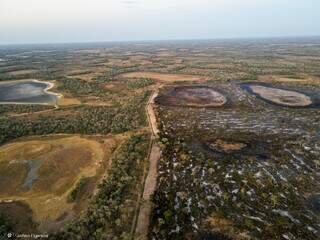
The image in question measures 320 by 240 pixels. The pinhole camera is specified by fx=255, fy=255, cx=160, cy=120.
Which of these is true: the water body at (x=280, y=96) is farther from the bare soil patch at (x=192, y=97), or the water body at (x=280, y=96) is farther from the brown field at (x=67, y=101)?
the brown field at (x=67, y=101)

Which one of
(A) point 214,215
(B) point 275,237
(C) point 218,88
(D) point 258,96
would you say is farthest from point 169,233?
(C) point 218,88

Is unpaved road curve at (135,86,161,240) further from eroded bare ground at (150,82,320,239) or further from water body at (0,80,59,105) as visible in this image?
water body at (0,80,59,105)

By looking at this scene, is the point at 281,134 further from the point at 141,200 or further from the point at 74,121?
the point at 74,121

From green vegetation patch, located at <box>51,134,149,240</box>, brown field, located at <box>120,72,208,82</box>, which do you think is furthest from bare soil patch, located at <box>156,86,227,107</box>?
green vegetation patch, located at <box>51,134,149,240</box>

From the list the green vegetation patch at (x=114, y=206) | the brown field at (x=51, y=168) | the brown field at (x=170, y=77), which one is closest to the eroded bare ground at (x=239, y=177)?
the green vegetation patch at (x=114, y=206)

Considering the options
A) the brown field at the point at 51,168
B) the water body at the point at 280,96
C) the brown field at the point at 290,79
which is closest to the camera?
the brown field at the point at 51,168

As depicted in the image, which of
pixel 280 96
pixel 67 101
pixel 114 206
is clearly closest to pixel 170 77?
pixel 280 96

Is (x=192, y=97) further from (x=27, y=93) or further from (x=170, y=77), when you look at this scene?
(x=27, y=93)
